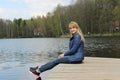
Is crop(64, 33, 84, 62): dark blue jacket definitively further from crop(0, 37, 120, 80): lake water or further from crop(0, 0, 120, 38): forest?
crop(0, 0, 120, 38): forest

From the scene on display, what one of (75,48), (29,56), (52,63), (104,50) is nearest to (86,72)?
(75,48)

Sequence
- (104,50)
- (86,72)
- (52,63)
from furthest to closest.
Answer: (104,50)
(52,63)
(86,72)

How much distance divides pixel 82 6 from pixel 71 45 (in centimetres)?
8814

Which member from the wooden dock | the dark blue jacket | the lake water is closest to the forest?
the lake water

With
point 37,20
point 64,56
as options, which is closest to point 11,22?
point 37,20

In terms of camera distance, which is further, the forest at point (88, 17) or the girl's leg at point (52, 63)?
the forest at point (88, 17)

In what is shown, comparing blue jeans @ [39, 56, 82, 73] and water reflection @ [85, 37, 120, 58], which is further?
water reflection @ [85, 37, 120, 58]

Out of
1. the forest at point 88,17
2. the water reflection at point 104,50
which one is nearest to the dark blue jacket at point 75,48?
the water reflection at point 104,50

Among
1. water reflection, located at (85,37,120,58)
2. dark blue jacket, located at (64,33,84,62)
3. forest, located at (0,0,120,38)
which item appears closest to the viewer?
dark blue jacket, located at (64,33,84,62)

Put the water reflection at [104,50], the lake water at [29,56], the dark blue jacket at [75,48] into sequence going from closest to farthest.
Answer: the dark blue jacket at [75,48] < the lake water at [29,56] < the water reflection at [104,50]

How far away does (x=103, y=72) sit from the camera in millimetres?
10516

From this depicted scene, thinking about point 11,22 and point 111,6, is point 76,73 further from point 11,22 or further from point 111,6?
point 11,22

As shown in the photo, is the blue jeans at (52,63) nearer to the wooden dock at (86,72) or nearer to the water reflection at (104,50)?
the wooden dock at (86,72)

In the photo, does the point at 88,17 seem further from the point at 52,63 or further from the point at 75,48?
the point at 52,63
